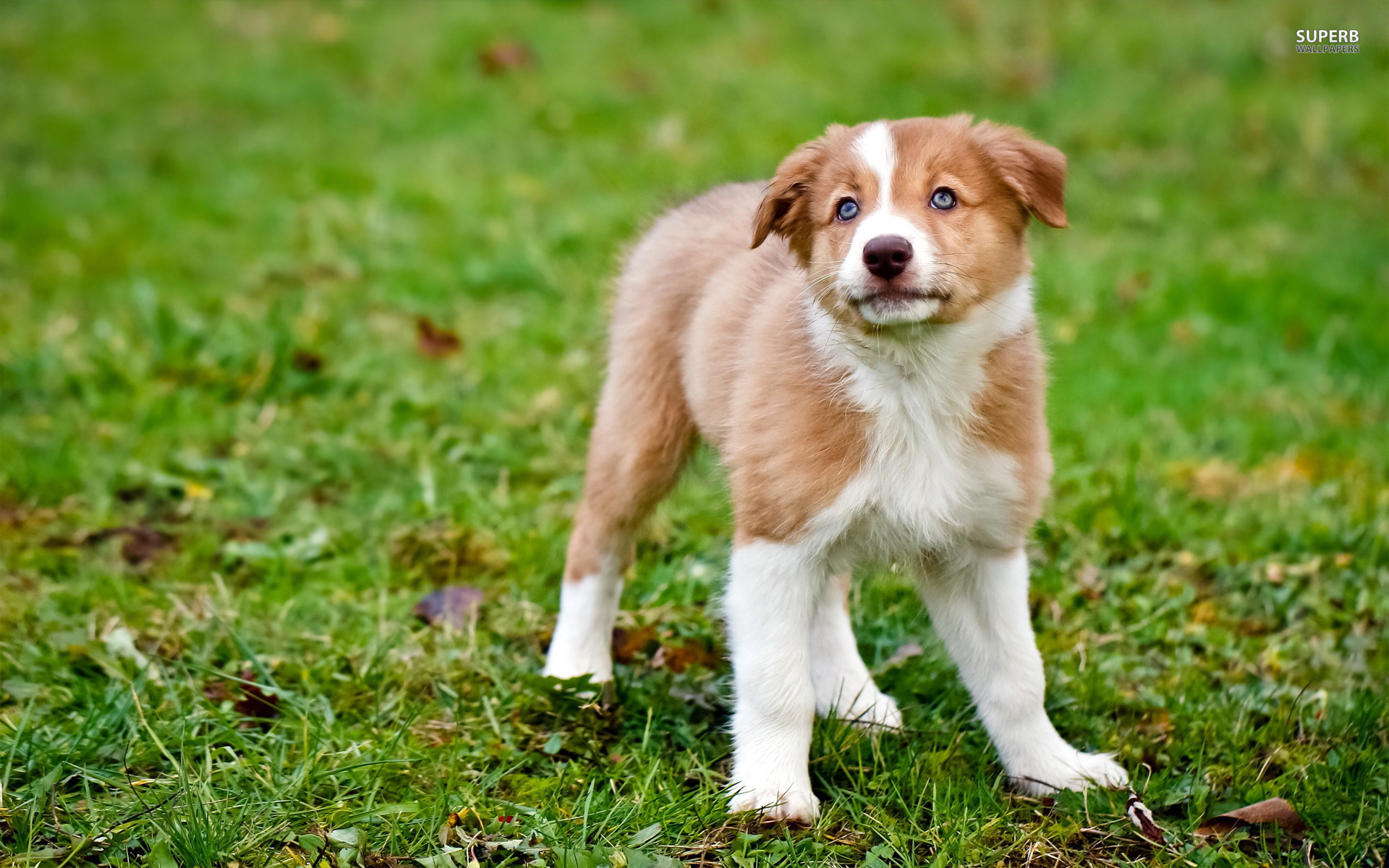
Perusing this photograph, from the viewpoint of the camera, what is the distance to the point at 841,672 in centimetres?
363

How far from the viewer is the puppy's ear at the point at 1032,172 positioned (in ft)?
10.1

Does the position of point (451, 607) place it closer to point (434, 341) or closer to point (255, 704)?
point (255, 704)

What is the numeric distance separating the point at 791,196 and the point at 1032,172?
553 millimetres

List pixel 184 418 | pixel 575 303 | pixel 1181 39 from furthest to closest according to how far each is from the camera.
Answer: pixel 1181 39, pixel 575 303, pixel 184 418

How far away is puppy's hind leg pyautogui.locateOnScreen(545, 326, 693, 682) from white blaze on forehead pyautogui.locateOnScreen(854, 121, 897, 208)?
3.13ft

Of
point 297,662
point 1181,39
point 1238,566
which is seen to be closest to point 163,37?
point 1181,39

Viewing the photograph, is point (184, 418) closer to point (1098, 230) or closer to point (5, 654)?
point (5, 654)

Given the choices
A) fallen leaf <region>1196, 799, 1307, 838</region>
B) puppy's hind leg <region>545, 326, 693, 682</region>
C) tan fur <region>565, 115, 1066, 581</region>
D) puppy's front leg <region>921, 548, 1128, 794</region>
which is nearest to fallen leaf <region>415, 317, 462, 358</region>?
puppy's hind leg <region>545, 326, 693, 682</region>

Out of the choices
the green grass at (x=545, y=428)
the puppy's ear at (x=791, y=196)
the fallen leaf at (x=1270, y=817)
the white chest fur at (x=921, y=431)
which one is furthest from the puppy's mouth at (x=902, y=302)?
the fallen leaf at (x=1270, y=817)

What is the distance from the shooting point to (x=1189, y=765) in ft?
11.1

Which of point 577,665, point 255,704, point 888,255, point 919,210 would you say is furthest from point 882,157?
point 255,704

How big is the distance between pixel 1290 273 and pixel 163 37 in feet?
26.9

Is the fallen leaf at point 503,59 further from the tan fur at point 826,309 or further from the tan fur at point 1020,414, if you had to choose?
the tan fur at point 1020,414

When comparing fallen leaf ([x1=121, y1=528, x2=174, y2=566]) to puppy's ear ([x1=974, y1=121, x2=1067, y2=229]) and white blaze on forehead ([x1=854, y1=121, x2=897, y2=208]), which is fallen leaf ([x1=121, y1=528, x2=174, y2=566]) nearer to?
white blaze on forehead ([x1=854, y1=121, x2=897, y2=208])
